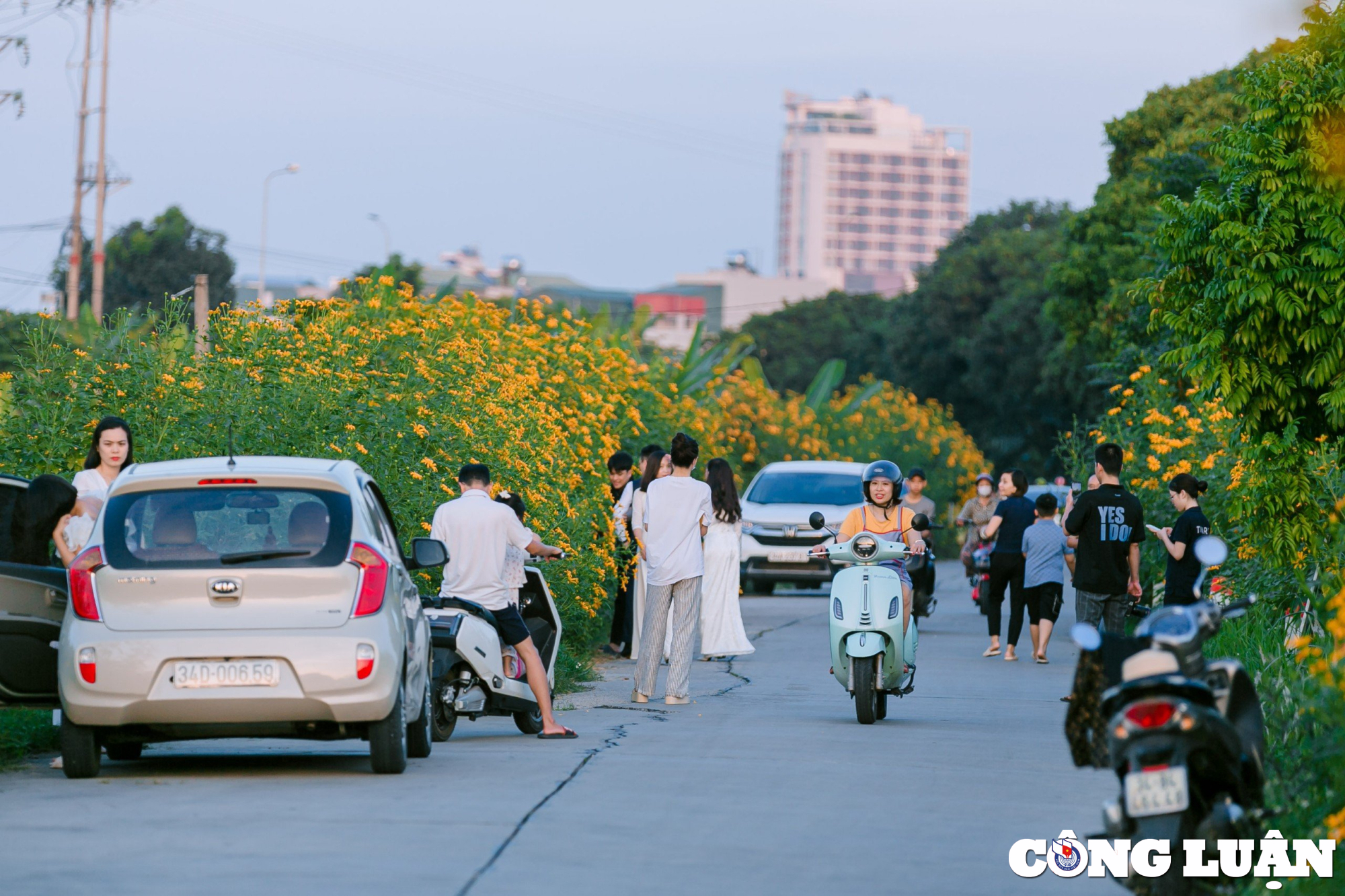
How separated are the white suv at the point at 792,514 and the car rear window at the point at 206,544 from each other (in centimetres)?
1697

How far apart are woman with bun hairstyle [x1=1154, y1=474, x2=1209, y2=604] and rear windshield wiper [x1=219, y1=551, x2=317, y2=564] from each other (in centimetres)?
748

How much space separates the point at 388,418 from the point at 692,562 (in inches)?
103

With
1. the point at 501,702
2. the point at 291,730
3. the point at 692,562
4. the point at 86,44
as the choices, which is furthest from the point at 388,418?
the point at 86,44

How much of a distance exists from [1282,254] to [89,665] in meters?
8.70

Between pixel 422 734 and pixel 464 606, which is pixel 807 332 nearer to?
pixel 464 606

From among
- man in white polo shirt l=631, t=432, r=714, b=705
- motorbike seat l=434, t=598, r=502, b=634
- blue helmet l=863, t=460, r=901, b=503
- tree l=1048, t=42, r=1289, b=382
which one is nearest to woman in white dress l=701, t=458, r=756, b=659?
man in white polo shirt l=631, t=432, r=714, b=705

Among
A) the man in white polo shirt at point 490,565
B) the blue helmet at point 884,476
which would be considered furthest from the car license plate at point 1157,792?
the blue helmet at point 884,476

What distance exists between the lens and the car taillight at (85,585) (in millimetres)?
9609

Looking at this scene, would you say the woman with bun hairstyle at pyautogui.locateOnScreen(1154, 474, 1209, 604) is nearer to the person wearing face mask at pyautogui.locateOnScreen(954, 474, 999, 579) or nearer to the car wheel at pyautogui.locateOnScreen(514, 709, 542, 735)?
the car wheel at pyautogui.locateOnScreen(514, 709, 542, 735)

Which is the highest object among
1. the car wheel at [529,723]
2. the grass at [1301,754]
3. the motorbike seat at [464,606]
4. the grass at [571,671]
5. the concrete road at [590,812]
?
the motorbike seat at [464,606]

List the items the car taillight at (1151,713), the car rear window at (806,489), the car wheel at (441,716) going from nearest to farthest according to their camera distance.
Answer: the car taillight at (1151,713)
the car wheel at (441,716)
the car rear window at (806,489)

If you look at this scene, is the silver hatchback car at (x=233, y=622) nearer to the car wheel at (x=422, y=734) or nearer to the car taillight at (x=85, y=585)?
the car taillight at (x=85, y=585)

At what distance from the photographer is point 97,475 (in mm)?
11453

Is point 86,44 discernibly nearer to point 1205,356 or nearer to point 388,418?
point 388,418
